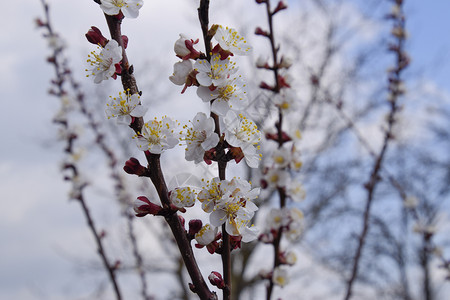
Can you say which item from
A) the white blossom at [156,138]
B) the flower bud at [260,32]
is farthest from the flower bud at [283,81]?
the white blossom at [156,138]

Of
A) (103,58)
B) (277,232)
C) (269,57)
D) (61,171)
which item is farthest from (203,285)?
(61,171)

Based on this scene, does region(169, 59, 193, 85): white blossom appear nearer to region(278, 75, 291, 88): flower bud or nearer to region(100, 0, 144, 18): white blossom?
region(100, 0, 144, 18): white blossom

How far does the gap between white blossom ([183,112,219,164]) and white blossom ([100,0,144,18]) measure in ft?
1.06

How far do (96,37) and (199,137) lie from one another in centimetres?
39

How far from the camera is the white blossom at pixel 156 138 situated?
1018 mm

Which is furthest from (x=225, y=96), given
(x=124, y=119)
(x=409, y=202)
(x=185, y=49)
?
(x=409, y=202)

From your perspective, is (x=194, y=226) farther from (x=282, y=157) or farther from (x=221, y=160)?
(x=282, y=157)

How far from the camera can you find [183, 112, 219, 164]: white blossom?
3.42 feet

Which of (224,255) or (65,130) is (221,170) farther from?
(65,130)

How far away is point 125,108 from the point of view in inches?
42.2

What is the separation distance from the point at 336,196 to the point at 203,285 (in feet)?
34.0

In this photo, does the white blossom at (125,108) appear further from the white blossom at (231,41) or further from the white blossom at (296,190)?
the white blossom at (296,190)

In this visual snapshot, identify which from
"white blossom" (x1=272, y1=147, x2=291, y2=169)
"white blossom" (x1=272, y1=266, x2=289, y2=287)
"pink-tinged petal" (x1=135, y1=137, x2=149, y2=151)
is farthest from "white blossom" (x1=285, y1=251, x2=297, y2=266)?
"pink-tinged petal" (x1=135, y1=137, x2=149, y2=151)

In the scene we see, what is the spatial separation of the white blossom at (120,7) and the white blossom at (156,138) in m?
0.29
